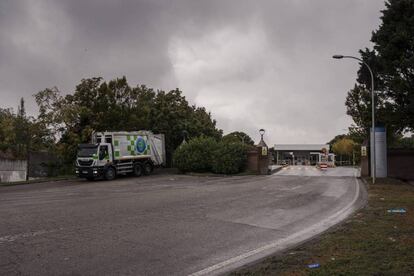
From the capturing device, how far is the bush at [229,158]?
33094mm

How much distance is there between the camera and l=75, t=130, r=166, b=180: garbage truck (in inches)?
1139

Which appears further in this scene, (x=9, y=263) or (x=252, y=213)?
(x=252, y=213)

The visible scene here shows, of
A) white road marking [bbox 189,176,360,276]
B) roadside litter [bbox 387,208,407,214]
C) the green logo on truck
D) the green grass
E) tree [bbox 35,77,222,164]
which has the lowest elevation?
white road marking [bbox 189,176,360,276]

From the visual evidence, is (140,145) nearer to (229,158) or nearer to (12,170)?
Result: (229,158)

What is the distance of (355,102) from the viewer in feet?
116

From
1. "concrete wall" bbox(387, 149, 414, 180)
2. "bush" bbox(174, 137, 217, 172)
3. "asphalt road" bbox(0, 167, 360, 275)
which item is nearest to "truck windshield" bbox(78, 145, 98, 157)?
"bush" bbox(174, 137, 217, 172)

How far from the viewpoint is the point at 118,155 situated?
30766 mm

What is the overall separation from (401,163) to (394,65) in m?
8.32

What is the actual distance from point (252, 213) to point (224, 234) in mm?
3260

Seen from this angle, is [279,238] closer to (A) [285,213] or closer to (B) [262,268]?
(B) [262,268]

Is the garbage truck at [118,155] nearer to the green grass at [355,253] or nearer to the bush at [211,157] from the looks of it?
the bush at [211,157]

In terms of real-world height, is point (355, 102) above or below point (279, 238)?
above

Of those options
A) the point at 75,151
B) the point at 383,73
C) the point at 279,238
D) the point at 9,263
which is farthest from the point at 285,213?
the point at 75,151

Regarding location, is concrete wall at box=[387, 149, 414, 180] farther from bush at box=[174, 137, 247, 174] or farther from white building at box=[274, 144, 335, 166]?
white building at box=[274, 144, 335, 166]
